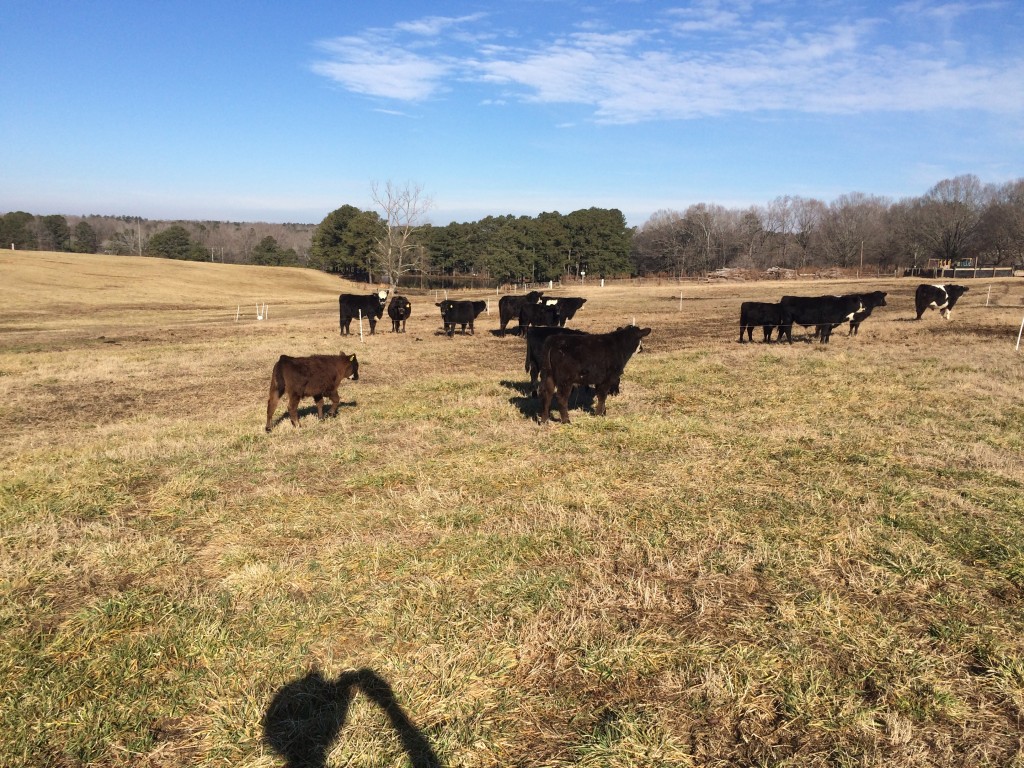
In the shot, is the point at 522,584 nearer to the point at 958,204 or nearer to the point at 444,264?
the point at 444,264

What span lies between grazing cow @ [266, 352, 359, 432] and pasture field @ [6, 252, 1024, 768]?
1.97 feet

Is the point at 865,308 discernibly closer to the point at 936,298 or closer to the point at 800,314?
the point at 800,314

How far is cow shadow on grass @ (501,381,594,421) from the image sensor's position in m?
11.0

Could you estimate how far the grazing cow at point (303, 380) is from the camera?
9.92 meters

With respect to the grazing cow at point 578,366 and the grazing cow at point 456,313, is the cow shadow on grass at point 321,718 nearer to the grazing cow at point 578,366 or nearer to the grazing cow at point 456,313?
the grazing cow at point 578,366

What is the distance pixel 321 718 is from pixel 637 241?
362 feet

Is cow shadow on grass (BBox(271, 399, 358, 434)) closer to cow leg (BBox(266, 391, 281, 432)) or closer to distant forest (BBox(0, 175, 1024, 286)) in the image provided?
cow leg (BBox(266, 391, 281, 432))

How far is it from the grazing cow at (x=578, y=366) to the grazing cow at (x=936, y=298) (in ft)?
74.4

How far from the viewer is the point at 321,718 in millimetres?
3453

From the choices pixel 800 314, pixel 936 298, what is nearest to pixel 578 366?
pixel 800 314

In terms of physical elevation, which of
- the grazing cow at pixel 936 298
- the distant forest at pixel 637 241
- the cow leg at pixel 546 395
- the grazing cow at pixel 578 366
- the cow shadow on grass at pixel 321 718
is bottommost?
the cow shadow on grass at pixel 321 718

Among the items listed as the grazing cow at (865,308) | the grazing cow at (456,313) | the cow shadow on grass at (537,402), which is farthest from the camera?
the grazing cow at (456,313)

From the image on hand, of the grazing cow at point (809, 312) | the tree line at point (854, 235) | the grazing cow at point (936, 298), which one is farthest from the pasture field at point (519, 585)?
the tree line at point (854, 235)

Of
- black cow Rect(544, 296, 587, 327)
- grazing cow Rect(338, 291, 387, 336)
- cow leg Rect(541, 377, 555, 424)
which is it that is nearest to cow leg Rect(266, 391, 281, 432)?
cow leg Rect(541, 377, 555, 424)
